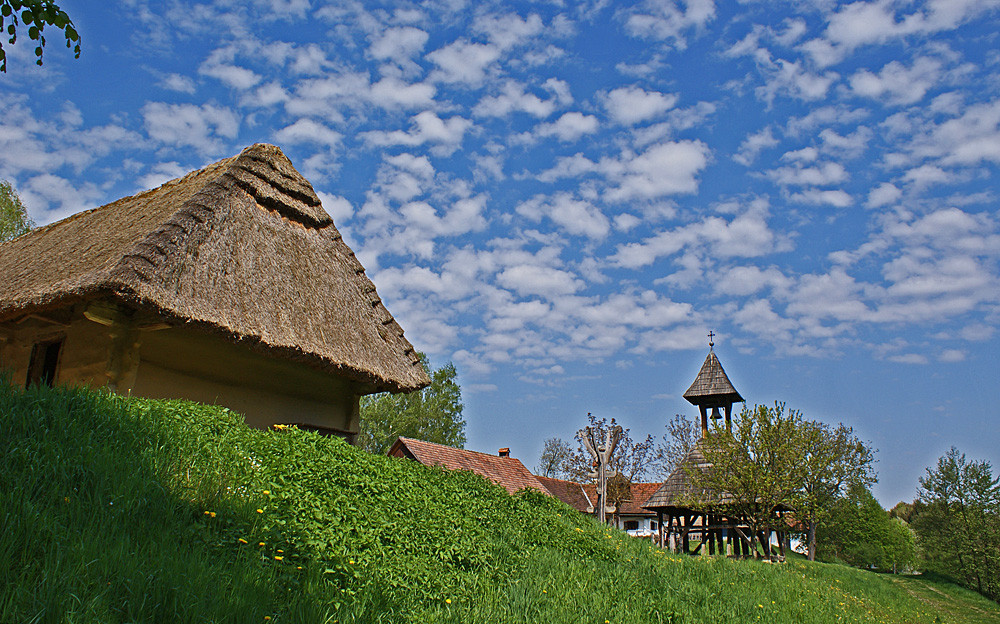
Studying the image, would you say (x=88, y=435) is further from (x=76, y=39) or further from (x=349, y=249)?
(x=349, y=249)

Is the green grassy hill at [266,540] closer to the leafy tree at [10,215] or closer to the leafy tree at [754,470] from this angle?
the leafy tree at [754,470]

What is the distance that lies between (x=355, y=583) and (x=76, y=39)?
5096 millimetres

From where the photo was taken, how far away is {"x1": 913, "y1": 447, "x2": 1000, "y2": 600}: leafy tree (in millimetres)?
29625

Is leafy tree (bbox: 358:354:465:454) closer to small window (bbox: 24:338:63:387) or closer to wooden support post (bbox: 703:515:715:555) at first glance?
wooden support post (bbox: 703:515:715:555)

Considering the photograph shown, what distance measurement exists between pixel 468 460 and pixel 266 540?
1997 cm

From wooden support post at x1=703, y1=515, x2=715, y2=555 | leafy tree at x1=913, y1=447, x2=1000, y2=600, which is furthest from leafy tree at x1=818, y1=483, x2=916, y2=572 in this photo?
wooden support post at x1=703, y1=515, x2=715, y2=555

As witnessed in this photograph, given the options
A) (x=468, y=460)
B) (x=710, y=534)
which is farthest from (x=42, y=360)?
(x=710, y=534)

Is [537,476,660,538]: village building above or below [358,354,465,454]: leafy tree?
below

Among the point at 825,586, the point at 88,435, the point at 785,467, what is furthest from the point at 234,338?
the point at 785,467

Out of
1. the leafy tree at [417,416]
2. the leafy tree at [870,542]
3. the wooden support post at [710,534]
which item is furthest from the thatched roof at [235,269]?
the leafy tree at [870,542]

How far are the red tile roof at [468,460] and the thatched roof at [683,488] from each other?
3977mm

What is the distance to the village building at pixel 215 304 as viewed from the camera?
7.88 m

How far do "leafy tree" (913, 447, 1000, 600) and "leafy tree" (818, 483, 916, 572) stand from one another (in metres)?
5.35

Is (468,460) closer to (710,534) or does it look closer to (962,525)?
(710,534)
